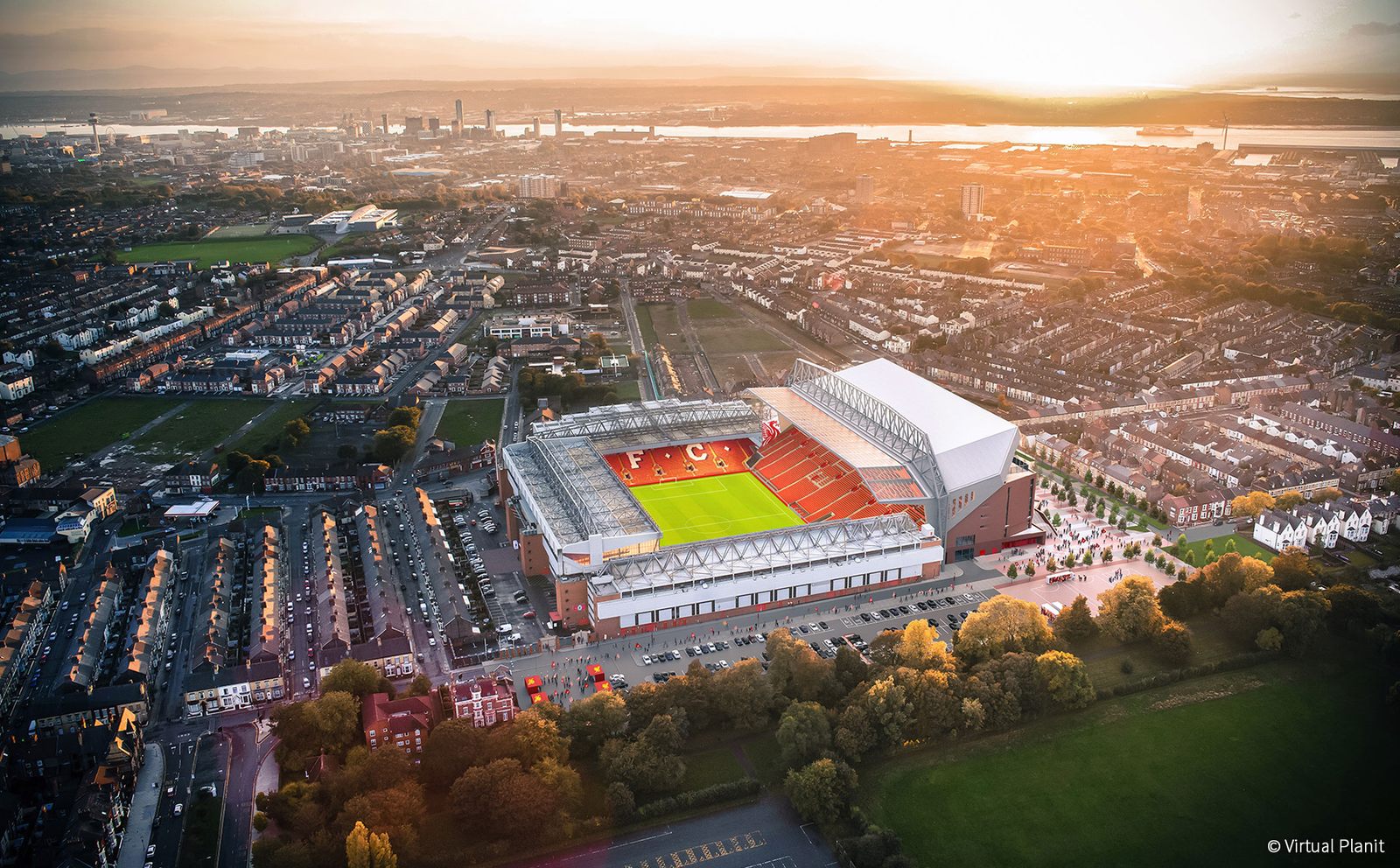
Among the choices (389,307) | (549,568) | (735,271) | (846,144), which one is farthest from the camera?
(846,144)

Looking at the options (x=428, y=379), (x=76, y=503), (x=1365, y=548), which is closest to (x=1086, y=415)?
(x=1365, y=548)

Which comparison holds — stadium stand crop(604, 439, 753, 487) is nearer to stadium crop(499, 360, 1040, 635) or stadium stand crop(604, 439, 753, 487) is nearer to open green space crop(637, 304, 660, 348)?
stadium crop(499, 360, 1040, 635)

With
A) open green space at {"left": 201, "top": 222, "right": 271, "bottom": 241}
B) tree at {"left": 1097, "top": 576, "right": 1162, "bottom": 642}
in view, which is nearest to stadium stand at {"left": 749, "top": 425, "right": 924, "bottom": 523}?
tree at {"left": 1097, "top": 576, "right": 1162, "bottom": 642}

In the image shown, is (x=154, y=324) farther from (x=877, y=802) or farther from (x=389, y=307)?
(x=877, y=802)

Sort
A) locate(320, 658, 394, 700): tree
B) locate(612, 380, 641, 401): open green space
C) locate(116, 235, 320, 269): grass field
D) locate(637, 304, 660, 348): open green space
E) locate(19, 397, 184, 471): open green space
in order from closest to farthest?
locate(320, 658, 394, 700): tree < locate(19, 397, 184, 471): open green space < locate(612, 380, 641, 401): open green space < locate(637, 304, 660, 348): open green space < locate(116, 235, 320, 269): grass field

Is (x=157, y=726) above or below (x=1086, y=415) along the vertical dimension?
below

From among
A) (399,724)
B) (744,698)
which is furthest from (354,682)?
(744,698)

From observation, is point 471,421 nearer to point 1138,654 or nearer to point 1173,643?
point 1138,654
